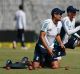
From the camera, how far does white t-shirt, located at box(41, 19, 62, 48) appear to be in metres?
15.0

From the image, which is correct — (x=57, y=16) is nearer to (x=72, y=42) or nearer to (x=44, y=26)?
(x=44, y=26)

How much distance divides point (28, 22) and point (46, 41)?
18.0 metres

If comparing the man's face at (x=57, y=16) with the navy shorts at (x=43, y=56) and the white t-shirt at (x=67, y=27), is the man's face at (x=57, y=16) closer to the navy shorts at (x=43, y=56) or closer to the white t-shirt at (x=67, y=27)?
the white t-shirt at (x=67, y=27)

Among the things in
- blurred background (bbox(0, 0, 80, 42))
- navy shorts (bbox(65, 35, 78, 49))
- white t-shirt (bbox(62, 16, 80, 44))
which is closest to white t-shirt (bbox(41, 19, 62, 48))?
white t-shirt (bbox(62, 16, 80, 44))

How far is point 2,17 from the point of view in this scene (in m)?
32.9

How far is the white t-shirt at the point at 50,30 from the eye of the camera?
49.1 feet

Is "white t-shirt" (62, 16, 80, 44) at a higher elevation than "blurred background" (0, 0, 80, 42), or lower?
higher

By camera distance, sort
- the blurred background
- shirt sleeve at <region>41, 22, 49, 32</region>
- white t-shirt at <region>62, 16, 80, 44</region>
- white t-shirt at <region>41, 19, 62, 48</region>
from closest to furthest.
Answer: shirt sleeve at <region>41, 22, 49, 32</region>
white t-shirt at <region>41, 19, 62, 48</region>
white t-shirt at <region>62, 16, 80, 44</region>
the blurred background

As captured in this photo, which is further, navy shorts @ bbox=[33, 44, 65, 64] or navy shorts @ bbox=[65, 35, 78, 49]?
navy shorts @ bbox=[65, 35, 78, 49]

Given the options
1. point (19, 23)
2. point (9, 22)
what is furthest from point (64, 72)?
point (9, 22)

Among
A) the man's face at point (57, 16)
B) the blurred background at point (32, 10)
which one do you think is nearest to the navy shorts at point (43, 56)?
the man's face at point (57, 16)

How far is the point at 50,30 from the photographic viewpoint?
594 inches

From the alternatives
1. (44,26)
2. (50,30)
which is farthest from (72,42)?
(44,26)

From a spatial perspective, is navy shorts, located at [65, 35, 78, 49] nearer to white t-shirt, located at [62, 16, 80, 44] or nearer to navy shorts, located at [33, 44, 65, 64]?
white t-shirt, located at [62, 16, 80, 44]
